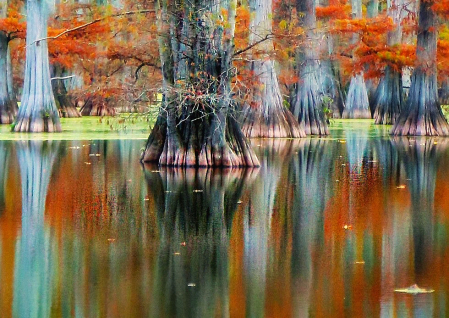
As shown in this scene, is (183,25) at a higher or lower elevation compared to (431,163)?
higher

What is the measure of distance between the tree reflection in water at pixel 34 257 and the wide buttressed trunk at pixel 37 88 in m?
12.7

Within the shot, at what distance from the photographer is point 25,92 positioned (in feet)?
90.2

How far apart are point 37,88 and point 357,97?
18.6 meters

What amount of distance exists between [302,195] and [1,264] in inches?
215

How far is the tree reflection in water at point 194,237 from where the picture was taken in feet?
20.9

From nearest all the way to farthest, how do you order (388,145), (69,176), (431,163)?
(69,176) < (431,163) < (388,145)

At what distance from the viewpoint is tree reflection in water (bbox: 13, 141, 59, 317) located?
6.20 meters

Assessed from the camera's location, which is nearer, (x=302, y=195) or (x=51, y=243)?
(x=51, y=243)

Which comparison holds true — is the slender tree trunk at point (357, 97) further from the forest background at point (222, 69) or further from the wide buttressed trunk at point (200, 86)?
the wide buttressed trunk at point (200, 86)

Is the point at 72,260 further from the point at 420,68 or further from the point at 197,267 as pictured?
the point at 420,68

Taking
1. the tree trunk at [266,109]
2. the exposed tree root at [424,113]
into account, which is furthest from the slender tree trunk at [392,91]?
the tree trunk at [266,109]

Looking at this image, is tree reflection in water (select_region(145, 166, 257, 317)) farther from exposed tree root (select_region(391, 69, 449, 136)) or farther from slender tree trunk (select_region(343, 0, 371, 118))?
slender tree trunk (select_region(343, 0, 371, 118))

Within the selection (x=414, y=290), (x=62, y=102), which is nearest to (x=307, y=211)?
(x=414, y=290)

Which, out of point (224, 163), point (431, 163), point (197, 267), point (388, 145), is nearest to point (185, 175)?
point (224, 163)
